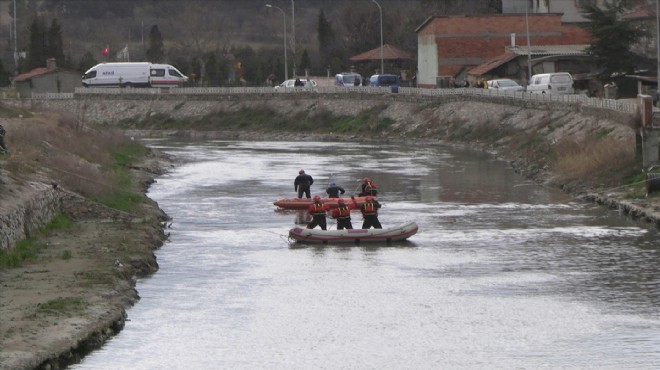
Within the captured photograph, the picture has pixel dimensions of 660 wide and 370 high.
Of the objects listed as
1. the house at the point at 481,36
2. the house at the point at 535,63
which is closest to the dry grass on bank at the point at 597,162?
the house at the point at 535,63

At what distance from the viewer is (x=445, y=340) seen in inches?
1291

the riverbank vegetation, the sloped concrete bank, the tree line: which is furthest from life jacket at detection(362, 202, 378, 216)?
the tree line

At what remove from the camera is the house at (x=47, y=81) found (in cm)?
11950

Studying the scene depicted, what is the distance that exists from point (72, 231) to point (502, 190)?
23126 millimetres

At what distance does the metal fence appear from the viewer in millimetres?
73169

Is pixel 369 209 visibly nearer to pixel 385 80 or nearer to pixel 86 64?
pixel 385 80

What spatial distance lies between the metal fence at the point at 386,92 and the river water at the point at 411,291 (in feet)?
45.8

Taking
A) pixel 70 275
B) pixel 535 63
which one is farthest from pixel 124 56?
pixel 70 275

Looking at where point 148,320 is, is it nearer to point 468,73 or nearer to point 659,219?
point 659,219

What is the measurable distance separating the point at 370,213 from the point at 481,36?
64035 millimetres

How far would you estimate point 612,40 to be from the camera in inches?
3275

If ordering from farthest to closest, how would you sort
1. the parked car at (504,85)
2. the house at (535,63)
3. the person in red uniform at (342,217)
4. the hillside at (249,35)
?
the hillside at (249,35) → the house at (535,63) → the parked car at (504,85) → the person in red uniform at (342,217)

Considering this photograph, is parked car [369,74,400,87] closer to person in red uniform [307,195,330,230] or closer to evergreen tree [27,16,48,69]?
evergreen tree [27,16,48,69]

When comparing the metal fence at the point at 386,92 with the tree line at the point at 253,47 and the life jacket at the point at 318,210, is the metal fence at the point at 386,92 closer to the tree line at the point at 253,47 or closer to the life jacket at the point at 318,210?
the tree line at the point at 253,47
